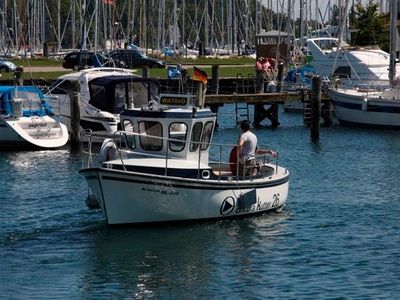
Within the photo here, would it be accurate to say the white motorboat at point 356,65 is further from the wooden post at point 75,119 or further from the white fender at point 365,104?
the wooden post at point 75,119

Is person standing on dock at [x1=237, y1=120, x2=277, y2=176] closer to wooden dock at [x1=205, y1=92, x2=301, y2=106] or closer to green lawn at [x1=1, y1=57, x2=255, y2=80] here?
wooden dock at [x1=205, y1=92, x2=301, y2=106]

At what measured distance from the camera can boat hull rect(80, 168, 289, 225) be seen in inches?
1109

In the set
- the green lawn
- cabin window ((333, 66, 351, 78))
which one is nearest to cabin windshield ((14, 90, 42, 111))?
the green lawn

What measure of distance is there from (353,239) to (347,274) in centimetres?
386

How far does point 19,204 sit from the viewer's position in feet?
111

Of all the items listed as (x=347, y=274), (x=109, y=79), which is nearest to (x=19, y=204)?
(x=347, y=274)

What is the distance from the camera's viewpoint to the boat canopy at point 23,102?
159 feet

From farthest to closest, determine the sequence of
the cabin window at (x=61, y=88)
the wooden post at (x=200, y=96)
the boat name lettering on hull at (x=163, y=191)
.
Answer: the cabin window at (x=61, y=88)
the wooden post at (x=200, y=96)
the boat name lettering on hull at (x=163, y=191)

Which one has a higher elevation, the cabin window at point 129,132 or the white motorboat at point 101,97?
the cabin window at point 129,132

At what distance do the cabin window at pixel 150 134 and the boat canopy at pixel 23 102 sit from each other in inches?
734

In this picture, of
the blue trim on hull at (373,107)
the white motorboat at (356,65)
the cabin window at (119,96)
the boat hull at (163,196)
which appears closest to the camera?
the boat hull at (163,196)

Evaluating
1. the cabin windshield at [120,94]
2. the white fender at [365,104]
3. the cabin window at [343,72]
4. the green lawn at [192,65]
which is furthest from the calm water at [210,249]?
the green lawn at [192,65]

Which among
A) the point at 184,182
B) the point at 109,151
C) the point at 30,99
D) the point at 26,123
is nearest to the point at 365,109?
the point at 30,99

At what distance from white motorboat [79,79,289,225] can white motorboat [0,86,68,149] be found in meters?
16.2
